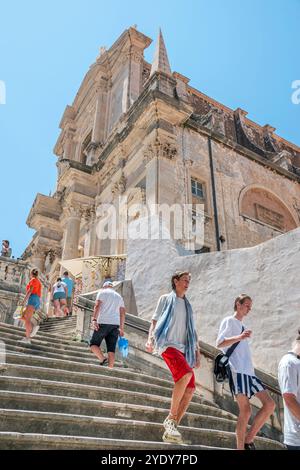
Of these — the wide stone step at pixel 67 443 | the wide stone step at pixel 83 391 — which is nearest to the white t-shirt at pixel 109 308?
the wide stone step at pixel 83 391

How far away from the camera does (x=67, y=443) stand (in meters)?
3.42

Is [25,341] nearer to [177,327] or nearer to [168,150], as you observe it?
[177,327]

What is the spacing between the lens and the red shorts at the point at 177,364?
387cm

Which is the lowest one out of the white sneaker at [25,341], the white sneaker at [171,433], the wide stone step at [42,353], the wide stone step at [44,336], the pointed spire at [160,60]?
the white sneaker at [171,433]

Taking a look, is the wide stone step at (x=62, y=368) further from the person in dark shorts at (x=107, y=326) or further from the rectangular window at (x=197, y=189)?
the rectangular window at (x=197, y=189)

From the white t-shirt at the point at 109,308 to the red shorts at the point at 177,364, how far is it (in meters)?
1.77

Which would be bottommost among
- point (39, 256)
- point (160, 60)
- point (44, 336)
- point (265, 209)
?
point (44, 336)

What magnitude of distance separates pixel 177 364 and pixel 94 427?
0.99m

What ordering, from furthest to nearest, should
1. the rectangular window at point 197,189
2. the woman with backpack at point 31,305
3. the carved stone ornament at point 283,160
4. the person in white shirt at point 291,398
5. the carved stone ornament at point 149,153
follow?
1. the carved stone ornament at point 283,160
2. the rectangular window at point 197,189
3. the carved stone ornament at point 149,153
4. the woman with backpack at point 31,305
5. the person in white shirt at point 291,398

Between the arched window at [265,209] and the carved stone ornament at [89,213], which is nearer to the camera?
the arched window at [265,209]

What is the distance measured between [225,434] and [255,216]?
1491 centimetres

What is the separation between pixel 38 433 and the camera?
365 cm

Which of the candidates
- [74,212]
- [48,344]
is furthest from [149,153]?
[48,344]

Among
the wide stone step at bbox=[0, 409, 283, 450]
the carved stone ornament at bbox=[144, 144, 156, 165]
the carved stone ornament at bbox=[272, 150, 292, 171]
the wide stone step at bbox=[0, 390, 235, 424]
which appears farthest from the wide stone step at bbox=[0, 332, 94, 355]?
the carved stone ornament at bbox=[272, 150, 292, 171]
